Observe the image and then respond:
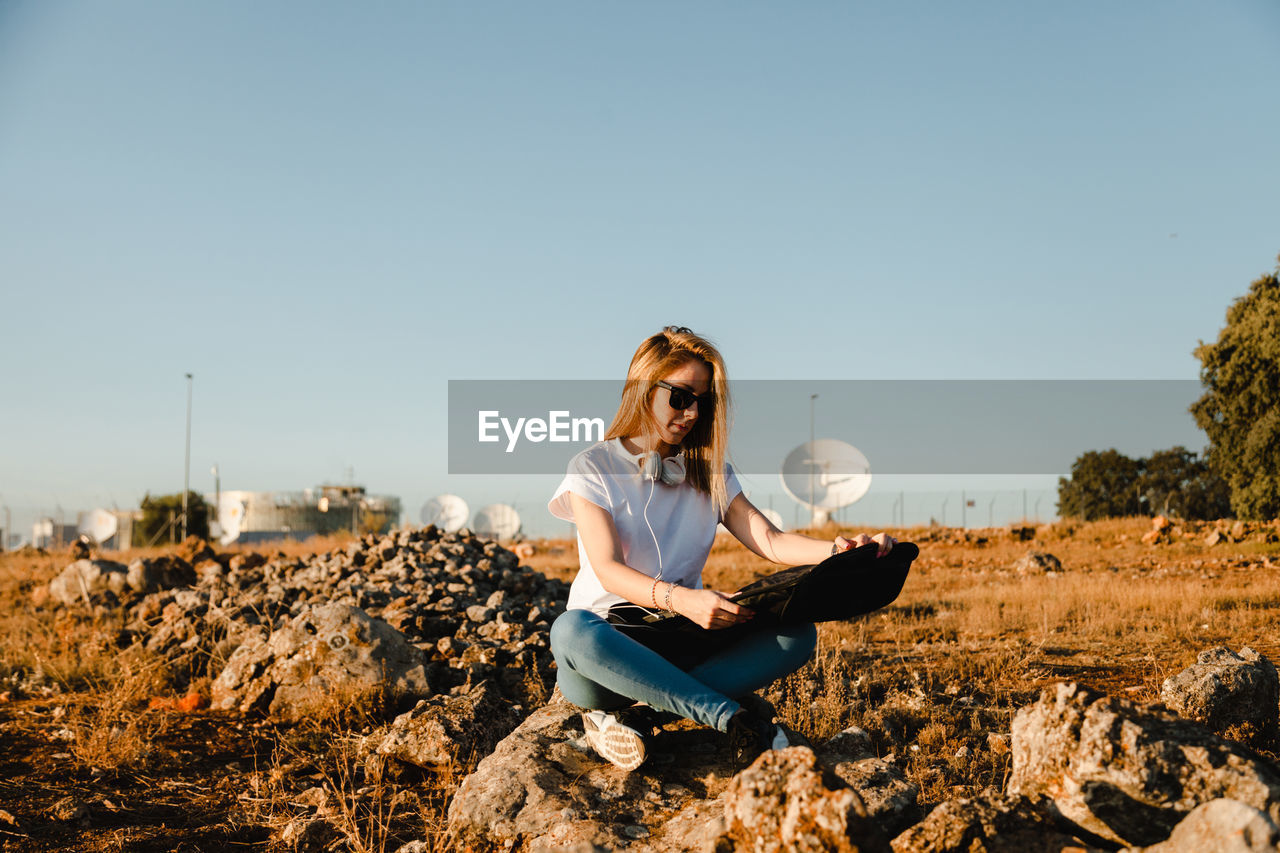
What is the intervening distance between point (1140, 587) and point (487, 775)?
8594 millimetres

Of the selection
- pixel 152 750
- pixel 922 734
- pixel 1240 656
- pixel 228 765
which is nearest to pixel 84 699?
pixel 152 750

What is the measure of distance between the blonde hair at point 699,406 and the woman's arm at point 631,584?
425 mm

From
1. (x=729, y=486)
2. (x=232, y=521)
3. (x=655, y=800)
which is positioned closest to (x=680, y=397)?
(x=729, y=486)

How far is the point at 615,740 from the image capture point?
3152mm

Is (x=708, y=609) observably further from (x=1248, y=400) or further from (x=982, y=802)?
(x=1248, y=400)

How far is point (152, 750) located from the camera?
5.18 metres

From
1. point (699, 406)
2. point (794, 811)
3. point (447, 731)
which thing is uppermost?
point (699, 406)

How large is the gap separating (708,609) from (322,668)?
4050 millimetres

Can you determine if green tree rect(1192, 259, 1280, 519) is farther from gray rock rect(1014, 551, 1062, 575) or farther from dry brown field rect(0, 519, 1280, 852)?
dry brown field rect(0, 519, 1280, 852)

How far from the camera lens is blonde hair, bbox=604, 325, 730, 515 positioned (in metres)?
3.30

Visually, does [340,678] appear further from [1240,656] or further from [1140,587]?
[1140,587]

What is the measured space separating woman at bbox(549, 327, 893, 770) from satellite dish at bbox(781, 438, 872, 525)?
2226 centimetres

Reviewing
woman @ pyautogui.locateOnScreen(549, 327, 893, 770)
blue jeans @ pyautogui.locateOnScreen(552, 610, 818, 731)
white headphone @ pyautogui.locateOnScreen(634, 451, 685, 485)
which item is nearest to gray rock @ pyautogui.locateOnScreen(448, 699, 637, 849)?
woman @ pyautogui.locateOnScreen(549, 327, 893, 770)

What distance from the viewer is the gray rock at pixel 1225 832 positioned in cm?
179
